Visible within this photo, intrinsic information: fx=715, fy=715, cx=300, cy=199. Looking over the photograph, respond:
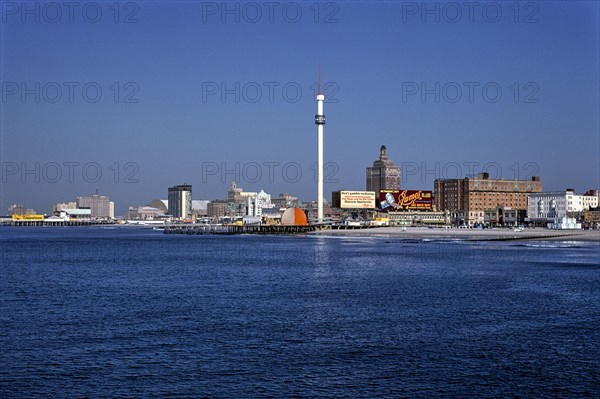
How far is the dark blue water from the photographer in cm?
2597

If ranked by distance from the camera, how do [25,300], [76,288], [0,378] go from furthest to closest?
[76,288] < [25,300] < [0,378]

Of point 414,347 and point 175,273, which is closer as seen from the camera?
point 414,347

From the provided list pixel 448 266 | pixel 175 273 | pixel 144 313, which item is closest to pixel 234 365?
pixel 144 313

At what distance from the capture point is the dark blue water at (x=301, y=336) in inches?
1022

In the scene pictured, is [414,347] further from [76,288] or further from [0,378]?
[76,288]

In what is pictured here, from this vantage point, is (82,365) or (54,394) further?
(82,365)

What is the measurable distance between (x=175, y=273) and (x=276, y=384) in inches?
1791

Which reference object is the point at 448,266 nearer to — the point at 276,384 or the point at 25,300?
the point at 25,300

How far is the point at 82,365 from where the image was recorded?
93.5 feet

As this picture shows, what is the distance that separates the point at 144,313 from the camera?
4178cm

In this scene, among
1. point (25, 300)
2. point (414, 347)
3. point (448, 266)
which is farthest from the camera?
point (448, 266)

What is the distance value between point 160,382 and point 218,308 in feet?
58.8

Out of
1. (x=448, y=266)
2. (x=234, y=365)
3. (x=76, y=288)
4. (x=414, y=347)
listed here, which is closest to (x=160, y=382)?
(x=234, y=365)

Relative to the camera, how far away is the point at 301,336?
113 ft
